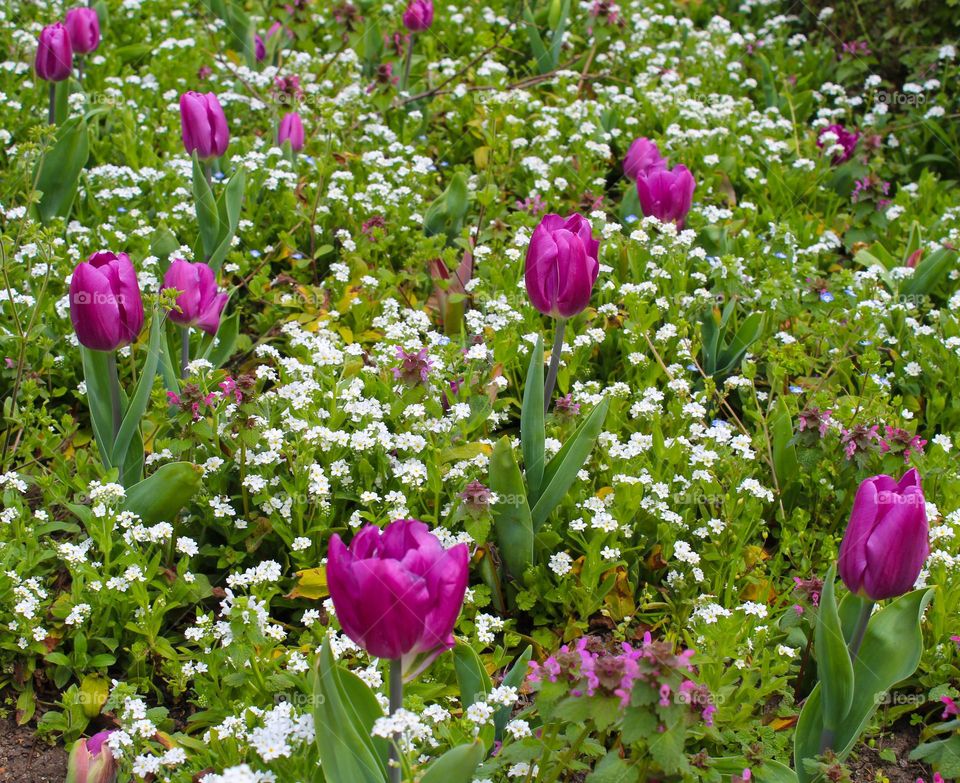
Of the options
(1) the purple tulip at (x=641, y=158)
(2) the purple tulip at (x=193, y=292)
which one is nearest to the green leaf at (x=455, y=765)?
(2) the purple tulip at (x=193, y=292)

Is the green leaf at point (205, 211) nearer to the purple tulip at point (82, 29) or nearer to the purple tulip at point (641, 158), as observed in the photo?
the purple tulip at point (82, 29)

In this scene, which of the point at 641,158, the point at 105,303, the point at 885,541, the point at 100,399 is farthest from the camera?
the point at 641,158

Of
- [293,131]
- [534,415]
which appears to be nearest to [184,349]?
[534,415]

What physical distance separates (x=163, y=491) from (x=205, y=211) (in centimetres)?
122

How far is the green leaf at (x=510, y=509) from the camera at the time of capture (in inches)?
102

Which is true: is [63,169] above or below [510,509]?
above

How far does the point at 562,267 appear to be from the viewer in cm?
264

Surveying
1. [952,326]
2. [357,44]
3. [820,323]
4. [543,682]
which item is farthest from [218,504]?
[357,44]

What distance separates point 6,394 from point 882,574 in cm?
260

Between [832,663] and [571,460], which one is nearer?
[832,663]

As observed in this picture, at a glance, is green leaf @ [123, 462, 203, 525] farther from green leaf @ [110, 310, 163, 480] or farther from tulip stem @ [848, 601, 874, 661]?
tulip stem @ [848, 601, 874, 661]

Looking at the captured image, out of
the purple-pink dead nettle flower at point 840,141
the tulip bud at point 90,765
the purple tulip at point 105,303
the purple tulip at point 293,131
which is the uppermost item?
the purple tulip at point 105,303

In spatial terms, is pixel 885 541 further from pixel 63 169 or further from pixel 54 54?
pixel 54 54

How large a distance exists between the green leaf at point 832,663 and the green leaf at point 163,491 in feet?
5.01
